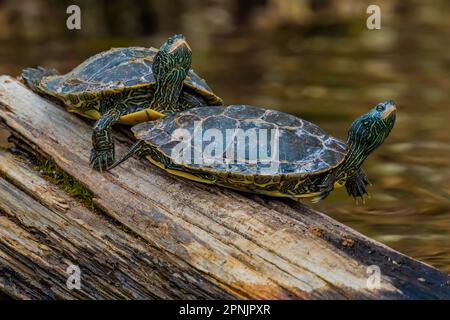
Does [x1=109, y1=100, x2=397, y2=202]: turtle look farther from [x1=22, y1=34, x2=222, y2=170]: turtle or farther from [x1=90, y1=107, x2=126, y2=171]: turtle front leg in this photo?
[x1=22, y1=34, x2=222, y2=170]: turtle

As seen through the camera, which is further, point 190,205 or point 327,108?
point 327,108

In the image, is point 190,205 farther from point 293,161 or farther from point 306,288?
point 306,288

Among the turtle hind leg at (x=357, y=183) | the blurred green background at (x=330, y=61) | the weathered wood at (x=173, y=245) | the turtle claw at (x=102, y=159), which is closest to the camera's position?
the weathered wood at (x=173, y=245)

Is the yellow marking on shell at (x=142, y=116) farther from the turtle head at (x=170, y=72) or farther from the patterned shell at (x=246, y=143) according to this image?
the patterned shell at (x=246, y=143)

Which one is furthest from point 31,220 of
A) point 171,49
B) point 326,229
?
point 326,229

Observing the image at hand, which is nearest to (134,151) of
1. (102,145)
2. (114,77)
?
(102,145)

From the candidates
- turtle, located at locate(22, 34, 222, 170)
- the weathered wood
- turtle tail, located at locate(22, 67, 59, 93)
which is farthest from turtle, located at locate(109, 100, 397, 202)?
turtle tail, located at locate(22, 67, 59, 93)

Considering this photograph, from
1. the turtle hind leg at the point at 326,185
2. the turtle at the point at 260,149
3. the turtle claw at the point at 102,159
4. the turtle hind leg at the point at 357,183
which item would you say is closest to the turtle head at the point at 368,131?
the turtle at the point at 260,149
